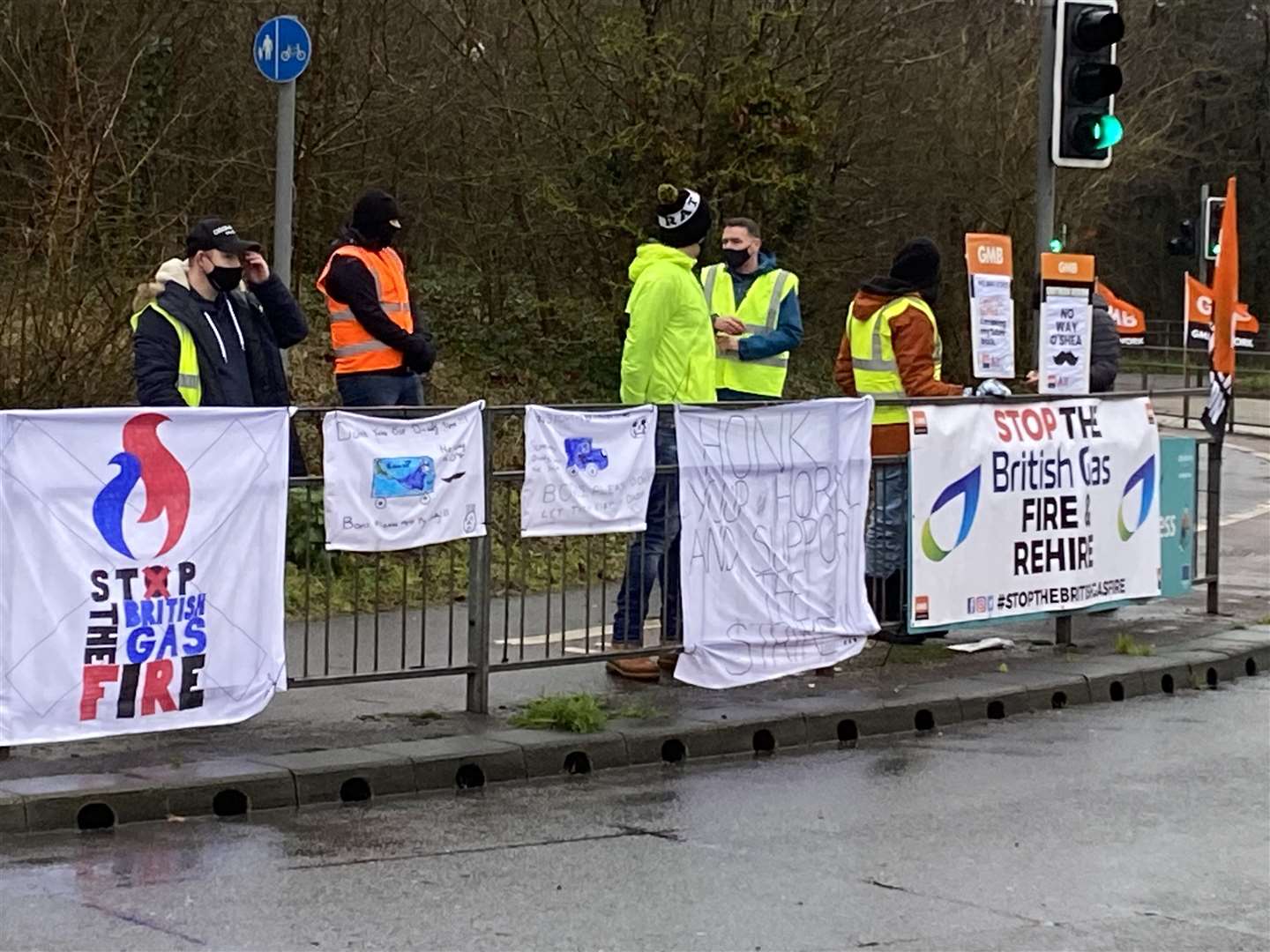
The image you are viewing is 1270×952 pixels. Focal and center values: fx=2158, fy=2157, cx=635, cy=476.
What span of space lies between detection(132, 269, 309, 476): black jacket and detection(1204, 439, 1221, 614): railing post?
574 centimetres

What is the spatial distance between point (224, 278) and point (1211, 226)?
1057 inches

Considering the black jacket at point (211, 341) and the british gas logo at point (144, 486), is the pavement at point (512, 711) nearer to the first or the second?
the british gas logo at point (144, 486)

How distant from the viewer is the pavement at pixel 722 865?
6.36 metres

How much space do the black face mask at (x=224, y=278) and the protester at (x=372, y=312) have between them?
113cm

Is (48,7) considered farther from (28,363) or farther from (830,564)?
(830,564)

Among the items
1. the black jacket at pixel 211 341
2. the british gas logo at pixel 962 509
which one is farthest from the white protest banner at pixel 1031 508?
the black jacket at pixel 211 341

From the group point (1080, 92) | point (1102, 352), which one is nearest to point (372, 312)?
point (1080, 92)

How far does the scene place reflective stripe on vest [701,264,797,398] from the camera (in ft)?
38.2

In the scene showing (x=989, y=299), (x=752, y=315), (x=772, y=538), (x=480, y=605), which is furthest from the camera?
(x=989, y=299)

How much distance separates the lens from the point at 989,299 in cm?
1585

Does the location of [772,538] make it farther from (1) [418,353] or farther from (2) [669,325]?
(1) [418,353]

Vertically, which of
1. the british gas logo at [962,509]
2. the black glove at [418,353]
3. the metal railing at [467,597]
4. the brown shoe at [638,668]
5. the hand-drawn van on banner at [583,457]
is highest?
the black glove at [418,353]

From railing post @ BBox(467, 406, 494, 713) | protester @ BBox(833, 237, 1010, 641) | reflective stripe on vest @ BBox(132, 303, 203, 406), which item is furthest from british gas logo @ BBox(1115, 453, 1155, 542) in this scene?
reflective stripe on vest @ BBox(132, 303, 203, 406)

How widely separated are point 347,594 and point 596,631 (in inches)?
56.7
